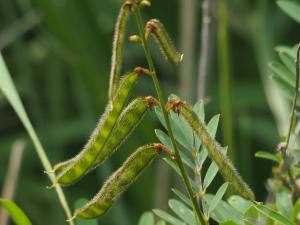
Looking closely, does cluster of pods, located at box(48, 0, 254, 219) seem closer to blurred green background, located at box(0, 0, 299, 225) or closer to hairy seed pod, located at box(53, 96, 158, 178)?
hairy seed pod, located at box(53, 96, 158, 178)

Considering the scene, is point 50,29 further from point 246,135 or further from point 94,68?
point 246,135

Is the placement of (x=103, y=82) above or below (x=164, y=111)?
below

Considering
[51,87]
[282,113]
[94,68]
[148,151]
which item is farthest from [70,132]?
[148,151]

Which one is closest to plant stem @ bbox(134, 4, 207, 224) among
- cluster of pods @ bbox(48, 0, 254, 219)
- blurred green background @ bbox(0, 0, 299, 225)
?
cluster of pods @ bbox(48, 0, 254, 219)

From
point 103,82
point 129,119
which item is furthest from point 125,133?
point 103,82

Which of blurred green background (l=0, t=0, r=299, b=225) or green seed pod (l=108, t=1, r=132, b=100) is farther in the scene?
blurred green background (l=0, t=0, r=299, b=225)

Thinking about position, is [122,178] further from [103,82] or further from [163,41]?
[103,82]
